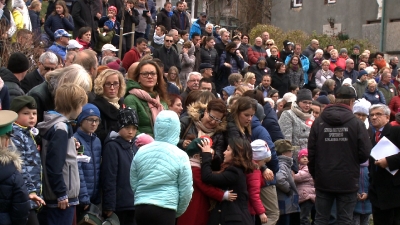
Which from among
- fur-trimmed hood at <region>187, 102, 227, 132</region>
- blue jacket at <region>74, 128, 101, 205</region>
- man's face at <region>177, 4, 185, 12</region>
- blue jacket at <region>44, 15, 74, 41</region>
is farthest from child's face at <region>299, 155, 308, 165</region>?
man's face at <region>177, 4, 185, 12</region>

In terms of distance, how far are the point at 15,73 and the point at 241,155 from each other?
9.46 feet

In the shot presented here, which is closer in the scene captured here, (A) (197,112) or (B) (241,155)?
(B) (241,155)

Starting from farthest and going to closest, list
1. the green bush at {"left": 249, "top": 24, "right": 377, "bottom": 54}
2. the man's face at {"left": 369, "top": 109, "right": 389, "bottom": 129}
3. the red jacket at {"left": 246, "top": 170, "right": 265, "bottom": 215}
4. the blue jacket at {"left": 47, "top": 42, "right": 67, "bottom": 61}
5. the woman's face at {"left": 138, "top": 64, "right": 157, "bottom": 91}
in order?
the green bush at {"left": 249, "top": 24, "right": 377, "bottom": 54} → the blue jacket at {"left": 47, "top": 42, "right": 67, "bottom": 61} → the man's face at {"left": 369, "top": 109, "right": 389, "bottom": 129} → the woman's face at {"left": 138, "top": 64, "right": 157, "bottom": 91} → the red jacket at {"left": 246, "top": 170, "right": 265, "bottom": 215}

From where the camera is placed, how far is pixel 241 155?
7.52m

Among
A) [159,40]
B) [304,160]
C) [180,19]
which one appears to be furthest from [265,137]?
[180,19]

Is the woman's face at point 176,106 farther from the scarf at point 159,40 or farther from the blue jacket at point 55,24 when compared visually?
the scarf at point 159,40

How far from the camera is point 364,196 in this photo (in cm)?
992

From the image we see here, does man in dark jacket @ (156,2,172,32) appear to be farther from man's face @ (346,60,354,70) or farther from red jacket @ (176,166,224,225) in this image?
red jacket @ (176,166,224,225)

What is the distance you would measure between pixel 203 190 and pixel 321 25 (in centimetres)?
2818

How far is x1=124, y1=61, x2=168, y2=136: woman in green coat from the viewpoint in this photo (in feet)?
27.2

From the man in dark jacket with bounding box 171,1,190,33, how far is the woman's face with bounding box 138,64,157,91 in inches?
473

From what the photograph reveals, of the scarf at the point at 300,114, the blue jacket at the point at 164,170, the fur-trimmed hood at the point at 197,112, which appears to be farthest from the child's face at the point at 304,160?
the blue jacket at the point at 164,170

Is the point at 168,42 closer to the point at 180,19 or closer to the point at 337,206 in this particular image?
the point at 180,19

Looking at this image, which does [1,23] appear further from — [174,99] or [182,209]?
[182,209]
